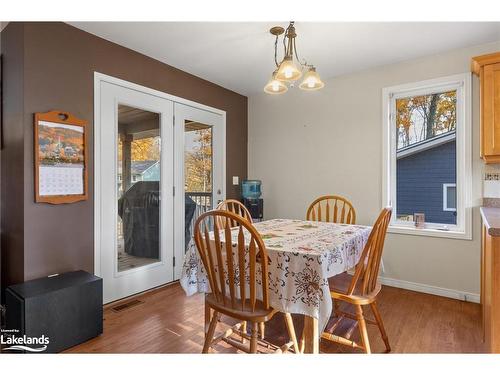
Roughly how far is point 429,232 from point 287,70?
220 cm

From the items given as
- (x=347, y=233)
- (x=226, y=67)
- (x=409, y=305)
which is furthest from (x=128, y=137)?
(x=409, y=305)

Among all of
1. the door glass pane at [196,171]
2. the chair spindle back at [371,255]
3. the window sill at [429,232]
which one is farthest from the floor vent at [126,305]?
the window sill at [429,232]

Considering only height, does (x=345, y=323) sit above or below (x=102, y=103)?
below

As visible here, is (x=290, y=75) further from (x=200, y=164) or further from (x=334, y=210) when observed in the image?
(x=200, y=164)

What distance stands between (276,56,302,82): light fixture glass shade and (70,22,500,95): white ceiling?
1.96 feet

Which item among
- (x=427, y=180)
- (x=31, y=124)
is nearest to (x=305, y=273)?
(x=31, y=124)

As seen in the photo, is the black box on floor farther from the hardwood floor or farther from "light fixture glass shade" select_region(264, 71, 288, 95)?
"light fixture glass shade" select_region(264, 71, 288, 95)

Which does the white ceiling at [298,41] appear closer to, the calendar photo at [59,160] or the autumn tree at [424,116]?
the autumn tree at [424,116]

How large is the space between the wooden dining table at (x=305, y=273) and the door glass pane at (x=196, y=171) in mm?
1586

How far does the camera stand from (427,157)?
3.10 m
